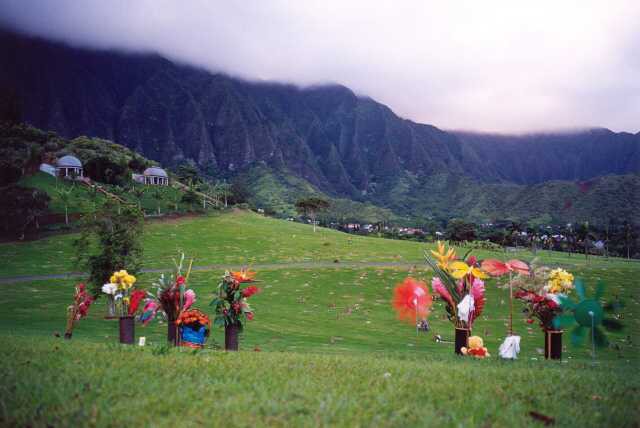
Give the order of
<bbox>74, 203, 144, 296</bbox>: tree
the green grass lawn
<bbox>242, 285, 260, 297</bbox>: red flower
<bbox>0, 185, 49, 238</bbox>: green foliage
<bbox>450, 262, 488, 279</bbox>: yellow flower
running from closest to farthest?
<bbox>450, 262, 488, 279</bbox>: yellow flower, <bbox>242, 285, 260, 297</bbox>: red flower, <bbox>74, 203, 144, 296</bbox>: tree, the green grass lawn, <bbox>0, 185, 49, 238</bbox>: green foliage

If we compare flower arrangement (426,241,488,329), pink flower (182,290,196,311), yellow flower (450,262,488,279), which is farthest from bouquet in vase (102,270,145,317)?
yellow flower (450,262,488,279)

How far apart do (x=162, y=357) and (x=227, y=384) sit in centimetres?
167

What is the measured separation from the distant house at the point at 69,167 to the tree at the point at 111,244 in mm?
76878

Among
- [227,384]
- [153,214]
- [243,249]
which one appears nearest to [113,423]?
[227,384]

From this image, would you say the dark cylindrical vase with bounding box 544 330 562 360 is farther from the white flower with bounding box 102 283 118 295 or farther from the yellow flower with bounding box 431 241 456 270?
the white flower with bounding box 102 283 118 295

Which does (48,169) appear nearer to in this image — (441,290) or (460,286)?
(441,290)

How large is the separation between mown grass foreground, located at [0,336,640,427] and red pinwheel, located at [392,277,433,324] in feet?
10.9

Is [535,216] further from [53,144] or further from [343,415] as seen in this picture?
[343,415]

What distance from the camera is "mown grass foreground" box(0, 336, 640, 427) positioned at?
A: 12.0 feet

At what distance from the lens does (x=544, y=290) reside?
319 inches

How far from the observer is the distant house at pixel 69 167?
90381 millimetres

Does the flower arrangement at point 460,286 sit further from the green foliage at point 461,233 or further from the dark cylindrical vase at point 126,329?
the green foliage at point 461,233

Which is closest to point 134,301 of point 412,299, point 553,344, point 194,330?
point 194,330

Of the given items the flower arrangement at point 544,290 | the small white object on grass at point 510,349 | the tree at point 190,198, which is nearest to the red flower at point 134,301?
the small white object on grass at point 510,349
